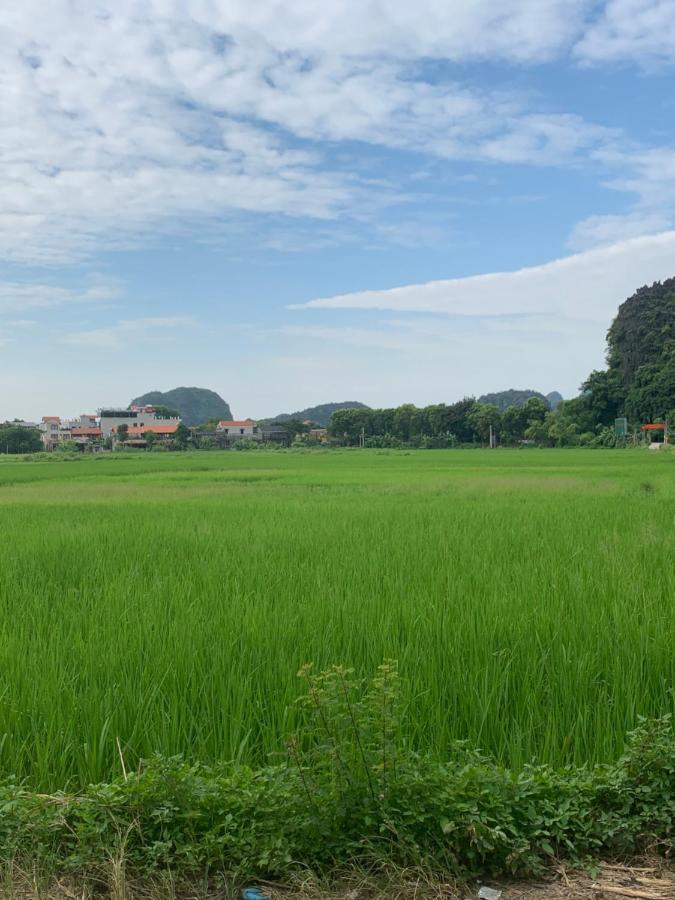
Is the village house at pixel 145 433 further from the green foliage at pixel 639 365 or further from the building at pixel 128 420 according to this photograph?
the green foliage at pixel 639 365

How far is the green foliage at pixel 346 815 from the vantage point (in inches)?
Result: 69.0

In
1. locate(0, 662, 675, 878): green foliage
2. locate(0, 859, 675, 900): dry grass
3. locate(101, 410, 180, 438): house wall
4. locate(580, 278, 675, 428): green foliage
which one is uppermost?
locate(580, 278, 675, 428): green foliage

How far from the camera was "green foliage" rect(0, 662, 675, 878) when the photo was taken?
5.75 ft

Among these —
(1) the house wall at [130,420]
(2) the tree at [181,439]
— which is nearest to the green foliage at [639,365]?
(2) the tree at [181,439]

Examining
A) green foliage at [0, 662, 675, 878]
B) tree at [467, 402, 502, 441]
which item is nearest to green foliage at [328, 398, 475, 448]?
tree at [467, 402, 502, 441]

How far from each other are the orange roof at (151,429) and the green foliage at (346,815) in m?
81.6

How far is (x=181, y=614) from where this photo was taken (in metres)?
3.67

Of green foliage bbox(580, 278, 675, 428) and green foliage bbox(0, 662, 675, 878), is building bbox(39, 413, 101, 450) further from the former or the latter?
green foliage bbox(0, 662, 675, 878)

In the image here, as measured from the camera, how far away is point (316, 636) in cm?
319

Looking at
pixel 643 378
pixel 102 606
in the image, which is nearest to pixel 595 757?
pixel 102 606

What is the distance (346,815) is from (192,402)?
562 feet

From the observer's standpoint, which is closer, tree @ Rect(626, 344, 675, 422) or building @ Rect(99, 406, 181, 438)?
tree @ Rect(626, 344, 675, 422)

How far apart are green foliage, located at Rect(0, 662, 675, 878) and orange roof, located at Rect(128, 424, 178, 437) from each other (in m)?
81.6

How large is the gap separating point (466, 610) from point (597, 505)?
259 inches
